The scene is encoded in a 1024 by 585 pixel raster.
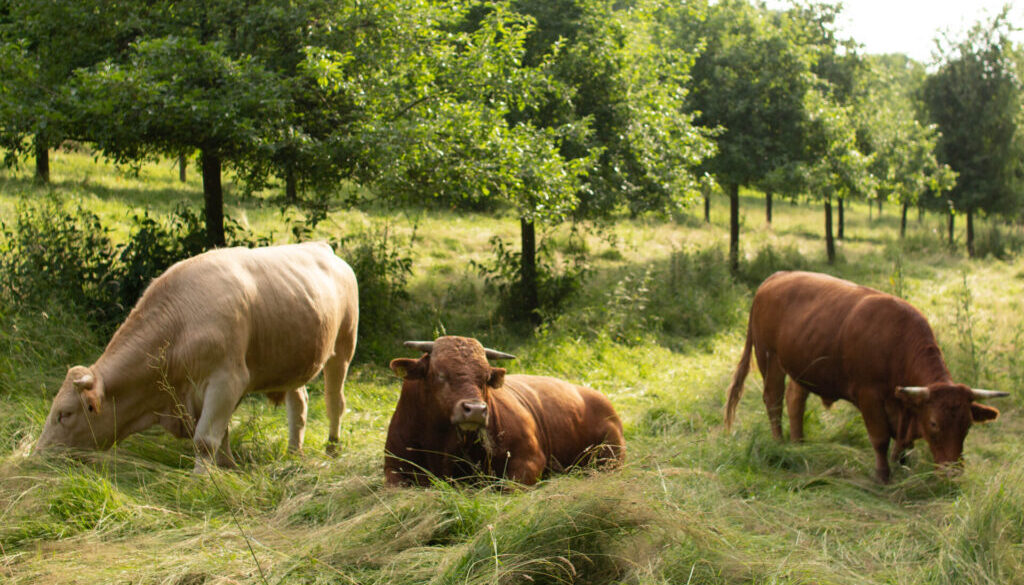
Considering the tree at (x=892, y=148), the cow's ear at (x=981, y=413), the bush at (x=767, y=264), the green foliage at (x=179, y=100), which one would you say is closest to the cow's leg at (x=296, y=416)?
the green foliage at (x=179, y=100)

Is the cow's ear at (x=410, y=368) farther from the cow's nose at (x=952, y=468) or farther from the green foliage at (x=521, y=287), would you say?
the green foliage at (x=521, y=287)

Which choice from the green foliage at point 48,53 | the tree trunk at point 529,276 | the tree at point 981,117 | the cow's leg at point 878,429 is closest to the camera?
the cow's leg at point 878,429

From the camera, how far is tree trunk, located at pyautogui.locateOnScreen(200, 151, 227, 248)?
1079 cm

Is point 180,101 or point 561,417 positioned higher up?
point 180,101

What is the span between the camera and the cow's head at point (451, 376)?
4906 mm

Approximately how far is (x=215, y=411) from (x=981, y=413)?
564cm

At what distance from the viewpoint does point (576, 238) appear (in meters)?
19.0

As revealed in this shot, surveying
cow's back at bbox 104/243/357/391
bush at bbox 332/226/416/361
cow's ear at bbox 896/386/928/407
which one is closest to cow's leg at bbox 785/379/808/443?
cow's ear at bbox 896/386/928/407

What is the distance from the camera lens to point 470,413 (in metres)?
4.69

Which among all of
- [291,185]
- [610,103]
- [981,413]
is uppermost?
[610,103]

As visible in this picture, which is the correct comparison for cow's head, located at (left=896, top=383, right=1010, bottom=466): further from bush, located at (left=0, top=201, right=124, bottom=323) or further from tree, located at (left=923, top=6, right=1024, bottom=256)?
tree, located at (left=923, top=6, right=1024, bottom=256)

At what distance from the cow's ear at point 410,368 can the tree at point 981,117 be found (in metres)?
26.1

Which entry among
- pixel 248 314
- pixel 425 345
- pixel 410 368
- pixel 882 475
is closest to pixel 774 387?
pixel 882 475

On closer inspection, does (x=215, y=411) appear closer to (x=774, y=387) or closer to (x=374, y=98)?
(x=774, y=387)
